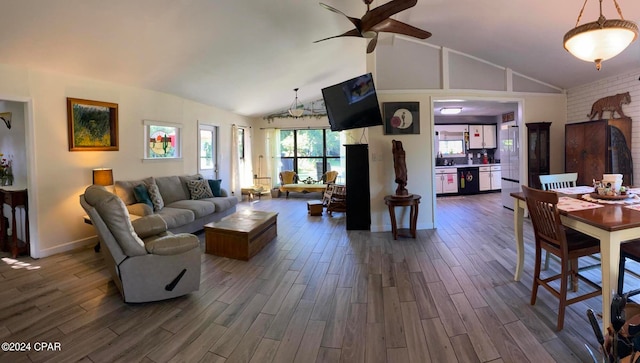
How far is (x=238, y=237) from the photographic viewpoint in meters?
3.40

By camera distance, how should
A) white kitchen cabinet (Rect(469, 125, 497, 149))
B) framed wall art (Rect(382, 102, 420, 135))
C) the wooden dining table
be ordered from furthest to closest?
white kitchen cabinet (Rect(469, 125, 497, 149))
framed wall art (Rect(382, 102, 420, 135))
the wooden dining table

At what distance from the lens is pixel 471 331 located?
77.5 inches

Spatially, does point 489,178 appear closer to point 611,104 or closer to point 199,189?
point 611,104

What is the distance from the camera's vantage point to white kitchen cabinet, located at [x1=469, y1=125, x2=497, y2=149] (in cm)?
825

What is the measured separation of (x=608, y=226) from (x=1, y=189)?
6.30 metres

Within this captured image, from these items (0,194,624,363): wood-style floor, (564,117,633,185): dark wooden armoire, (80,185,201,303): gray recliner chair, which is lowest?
(0,194,624,363): wood-style floor

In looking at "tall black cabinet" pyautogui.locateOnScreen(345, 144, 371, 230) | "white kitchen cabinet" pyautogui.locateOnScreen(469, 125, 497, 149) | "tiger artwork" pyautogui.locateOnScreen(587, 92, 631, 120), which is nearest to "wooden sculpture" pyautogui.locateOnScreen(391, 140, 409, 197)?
"tall black cabinet" pyautogui.locateOnScreen(345, 144, 371, 230)

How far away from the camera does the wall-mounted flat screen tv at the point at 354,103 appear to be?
13.9ft

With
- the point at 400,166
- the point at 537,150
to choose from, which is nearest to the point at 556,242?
the point at 400,166

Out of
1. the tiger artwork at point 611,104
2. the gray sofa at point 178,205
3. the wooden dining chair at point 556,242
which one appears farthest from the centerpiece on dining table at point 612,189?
the gray sofa at point 178,205

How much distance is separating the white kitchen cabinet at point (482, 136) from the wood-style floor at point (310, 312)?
529cm

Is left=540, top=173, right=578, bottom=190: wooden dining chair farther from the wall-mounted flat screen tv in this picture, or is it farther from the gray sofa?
the gray sofa

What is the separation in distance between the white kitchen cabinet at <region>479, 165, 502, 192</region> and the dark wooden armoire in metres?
3.47

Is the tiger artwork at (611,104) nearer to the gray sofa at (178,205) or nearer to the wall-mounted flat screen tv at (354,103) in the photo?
the wall-mounted flat screen tv at (354,103)
